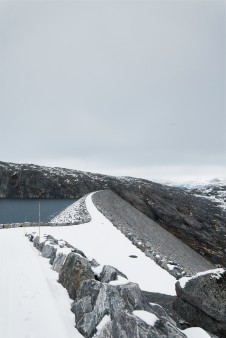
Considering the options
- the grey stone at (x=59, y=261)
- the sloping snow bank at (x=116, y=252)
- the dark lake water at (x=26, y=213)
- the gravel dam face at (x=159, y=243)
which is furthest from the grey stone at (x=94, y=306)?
the dark lake water at (x=26, y=213)

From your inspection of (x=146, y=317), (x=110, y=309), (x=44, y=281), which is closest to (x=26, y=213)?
(x=44, y=281)

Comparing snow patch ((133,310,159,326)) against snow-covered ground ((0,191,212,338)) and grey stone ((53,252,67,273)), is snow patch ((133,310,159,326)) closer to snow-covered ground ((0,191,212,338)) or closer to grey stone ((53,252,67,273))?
snow-covered ground ((0,191,212,338))

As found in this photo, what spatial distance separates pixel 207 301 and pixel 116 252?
11333 mm

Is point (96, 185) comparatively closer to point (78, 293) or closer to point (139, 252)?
point (139, 252)

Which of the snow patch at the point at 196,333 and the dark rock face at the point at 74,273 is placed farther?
the dark rock face at the point at 74,273

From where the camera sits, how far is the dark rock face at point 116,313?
5684mm

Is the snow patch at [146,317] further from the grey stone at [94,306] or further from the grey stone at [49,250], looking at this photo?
the grey stone at [49,250]

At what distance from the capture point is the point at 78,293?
834 cm

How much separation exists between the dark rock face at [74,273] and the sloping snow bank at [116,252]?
2.92m

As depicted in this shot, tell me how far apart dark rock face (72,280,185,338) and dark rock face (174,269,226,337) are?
4.27ft

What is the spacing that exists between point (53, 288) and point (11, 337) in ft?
9.44

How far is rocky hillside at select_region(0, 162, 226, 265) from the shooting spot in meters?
62.7

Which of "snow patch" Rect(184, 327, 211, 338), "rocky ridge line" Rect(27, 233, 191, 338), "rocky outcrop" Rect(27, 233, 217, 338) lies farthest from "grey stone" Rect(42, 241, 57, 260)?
"snow patch" Rect(184, 327, 211, 338)

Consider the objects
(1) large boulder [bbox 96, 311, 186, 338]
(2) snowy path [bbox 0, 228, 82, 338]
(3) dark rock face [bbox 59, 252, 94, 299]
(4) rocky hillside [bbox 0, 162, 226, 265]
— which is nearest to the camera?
(1) large boulder [bbox 96, 311, 186, 338]
